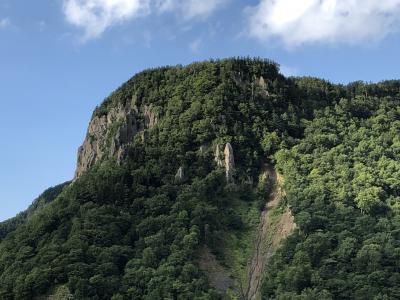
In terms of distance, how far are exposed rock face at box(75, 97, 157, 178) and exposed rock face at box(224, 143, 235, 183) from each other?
24758mm

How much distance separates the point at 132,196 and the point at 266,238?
3149 cm

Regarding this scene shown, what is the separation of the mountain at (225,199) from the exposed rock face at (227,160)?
10.5 inches

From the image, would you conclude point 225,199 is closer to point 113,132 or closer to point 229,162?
point 229,162

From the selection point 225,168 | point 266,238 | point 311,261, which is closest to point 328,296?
point 311,261

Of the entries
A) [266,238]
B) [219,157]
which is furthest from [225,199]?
[266,238]

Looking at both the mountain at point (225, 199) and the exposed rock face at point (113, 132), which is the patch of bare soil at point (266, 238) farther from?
the exposed rock face at point (113, 132)

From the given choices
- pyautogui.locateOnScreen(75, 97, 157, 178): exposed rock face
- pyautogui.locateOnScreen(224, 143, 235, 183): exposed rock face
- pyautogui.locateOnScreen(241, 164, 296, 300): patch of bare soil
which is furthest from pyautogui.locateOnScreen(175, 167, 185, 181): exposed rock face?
pyautogui.locateOnScreen(241, 164, 296, 300): patch of bare soil

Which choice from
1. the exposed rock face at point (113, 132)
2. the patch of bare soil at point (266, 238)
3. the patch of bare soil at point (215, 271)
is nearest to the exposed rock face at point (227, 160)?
the patch of bare soil at point (266, 238)

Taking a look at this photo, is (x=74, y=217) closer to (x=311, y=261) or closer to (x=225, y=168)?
(x=225, y=168)

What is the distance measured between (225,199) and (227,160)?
38.7ft

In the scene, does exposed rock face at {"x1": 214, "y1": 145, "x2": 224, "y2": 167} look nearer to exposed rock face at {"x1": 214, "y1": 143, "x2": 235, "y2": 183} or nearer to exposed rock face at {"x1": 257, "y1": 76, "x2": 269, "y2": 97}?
exposed rock face at {"x1": 214, "y1": 143, "x2": 235, "y2": 183}

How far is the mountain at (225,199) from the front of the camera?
110750 millimetres

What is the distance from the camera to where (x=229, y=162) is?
146625mm

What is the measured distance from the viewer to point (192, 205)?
13200 cm
